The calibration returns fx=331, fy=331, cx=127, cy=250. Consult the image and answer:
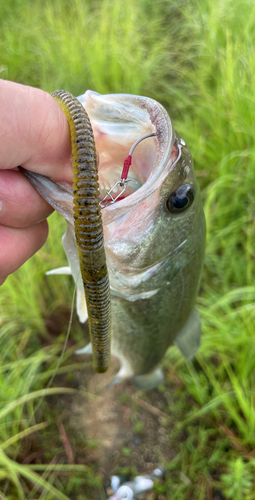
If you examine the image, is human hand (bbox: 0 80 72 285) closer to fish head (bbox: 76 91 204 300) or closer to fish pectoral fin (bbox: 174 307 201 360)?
fish head (bbox: 76 91 204 300)

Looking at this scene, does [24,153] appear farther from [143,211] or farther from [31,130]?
[143,211]

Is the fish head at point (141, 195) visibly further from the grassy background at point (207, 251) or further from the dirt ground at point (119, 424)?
the dirt ground at point (119, 424)

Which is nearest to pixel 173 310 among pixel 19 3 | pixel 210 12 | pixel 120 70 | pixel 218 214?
pixel 218 214

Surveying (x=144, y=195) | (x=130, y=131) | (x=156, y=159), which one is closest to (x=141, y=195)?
(x=144, y=195)

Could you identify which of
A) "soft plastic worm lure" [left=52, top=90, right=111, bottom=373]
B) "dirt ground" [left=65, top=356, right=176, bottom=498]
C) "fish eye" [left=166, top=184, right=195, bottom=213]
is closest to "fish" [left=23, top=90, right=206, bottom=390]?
"fish eye" [left=166, top=184, right=195, bottom=213]

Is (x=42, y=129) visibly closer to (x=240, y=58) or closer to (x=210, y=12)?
(x=240, y=58)

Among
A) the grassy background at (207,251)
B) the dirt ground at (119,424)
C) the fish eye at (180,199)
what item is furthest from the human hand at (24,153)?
the dirt ground at (119,424)
